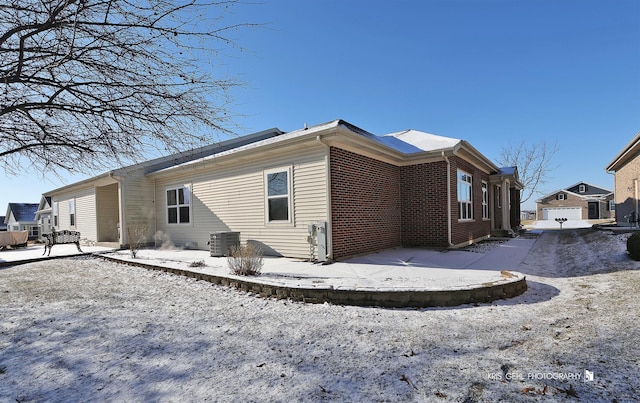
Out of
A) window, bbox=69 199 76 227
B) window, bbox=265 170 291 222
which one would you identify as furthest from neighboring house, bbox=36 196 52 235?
window, bbox=265 170 291 222

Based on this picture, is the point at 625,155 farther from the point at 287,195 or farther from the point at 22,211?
the point at 22,211

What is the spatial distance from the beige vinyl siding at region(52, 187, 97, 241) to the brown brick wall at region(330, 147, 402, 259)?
42.8ft

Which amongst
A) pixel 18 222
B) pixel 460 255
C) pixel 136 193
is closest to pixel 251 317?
pixel 460 255

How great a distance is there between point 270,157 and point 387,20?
4885 mm

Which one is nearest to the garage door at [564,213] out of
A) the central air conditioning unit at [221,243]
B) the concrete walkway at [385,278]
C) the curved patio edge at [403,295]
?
the concrete walkway at [385,278]

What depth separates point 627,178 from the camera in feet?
54.9

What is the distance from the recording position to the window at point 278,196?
870cm

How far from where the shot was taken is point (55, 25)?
110 inches

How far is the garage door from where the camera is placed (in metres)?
41.6

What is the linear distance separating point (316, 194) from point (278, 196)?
1476mm

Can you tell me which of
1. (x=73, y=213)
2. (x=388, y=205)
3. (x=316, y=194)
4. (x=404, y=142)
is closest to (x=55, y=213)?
(x=73, y=213)

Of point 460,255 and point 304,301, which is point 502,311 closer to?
point 304,301

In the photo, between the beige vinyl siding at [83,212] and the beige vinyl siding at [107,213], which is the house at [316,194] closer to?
the beige vinyl siding at [107,213]

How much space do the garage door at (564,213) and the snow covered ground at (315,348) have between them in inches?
1787
